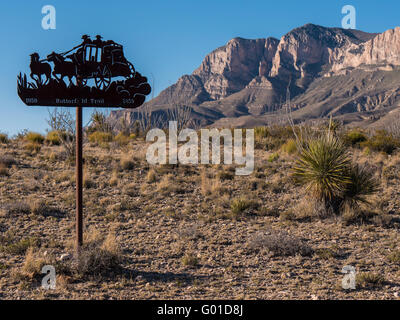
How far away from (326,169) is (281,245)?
9.67ft

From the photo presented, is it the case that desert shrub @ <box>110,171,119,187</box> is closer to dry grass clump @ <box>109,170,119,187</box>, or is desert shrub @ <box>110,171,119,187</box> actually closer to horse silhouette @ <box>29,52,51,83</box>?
dry grass clump @ <box>109,170,119,187</box>

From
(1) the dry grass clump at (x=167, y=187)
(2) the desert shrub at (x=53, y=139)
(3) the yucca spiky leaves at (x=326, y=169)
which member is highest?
(2) the desert shrub at (x=53, y=139)

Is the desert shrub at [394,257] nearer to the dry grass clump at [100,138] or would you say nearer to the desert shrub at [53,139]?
the dry grass clump at [100,138]

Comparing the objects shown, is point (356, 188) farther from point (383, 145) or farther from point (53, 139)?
point (53, 139)

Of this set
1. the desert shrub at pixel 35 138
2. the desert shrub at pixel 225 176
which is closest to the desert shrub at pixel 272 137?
the desert shrub at pixel 225 176

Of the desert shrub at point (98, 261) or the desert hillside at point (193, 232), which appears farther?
the desert shrub at point (98, 261)

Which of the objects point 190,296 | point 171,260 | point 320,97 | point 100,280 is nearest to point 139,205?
point 171,260

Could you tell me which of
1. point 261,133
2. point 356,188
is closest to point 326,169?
point 356,188

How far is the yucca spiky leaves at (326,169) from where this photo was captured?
8945mm

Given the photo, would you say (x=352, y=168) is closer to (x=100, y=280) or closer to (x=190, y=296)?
(x=190, y=296)

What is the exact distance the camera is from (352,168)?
9.37 meters

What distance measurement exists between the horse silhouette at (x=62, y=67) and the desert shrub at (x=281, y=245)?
474cm

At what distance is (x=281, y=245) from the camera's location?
277 inches

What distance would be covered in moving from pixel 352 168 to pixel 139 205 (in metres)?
5.92
